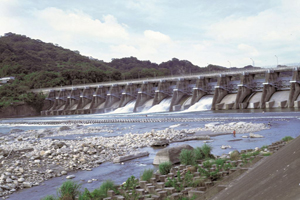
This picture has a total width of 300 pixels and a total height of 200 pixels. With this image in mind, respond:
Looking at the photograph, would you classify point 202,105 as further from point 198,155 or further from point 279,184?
point 279,184

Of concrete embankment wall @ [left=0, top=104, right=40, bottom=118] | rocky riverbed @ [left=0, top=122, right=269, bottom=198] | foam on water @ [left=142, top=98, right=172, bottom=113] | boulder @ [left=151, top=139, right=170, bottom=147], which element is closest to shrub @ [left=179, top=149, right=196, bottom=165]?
A: rocky riverbed @ [left=0, top=122, right=269, bottom=198]

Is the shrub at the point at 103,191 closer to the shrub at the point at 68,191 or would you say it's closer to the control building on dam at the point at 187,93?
the shrub at the point at 68,191

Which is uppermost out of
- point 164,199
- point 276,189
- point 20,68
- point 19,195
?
point 20,68

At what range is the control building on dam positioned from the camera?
43.7 metres

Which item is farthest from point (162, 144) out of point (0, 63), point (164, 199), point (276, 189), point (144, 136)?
point (0, 63)

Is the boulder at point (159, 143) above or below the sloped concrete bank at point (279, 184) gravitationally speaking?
below

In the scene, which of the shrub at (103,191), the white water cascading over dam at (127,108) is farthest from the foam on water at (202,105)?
the shrub at (103,191)

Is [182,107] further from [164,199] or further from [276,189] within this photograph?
[276,189]

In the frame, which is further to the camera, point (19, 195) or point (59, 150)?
point (59, 150)

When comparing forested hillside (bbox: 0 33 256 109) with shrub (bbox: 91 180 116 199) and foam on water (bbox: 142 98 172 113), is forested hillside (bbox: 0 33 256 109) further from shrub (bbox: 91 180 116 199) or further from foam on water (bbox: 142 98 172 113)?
shrub (bbox: 91 180 116 199)

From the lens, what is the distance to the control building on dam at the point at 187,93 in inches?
1721

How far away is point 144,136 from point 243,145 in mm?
8802

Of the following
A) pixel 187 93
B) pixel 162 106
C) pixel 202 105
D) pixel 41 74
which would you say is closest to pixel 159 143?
pixel 202 105

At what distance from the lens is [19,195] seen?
12.4 meters
